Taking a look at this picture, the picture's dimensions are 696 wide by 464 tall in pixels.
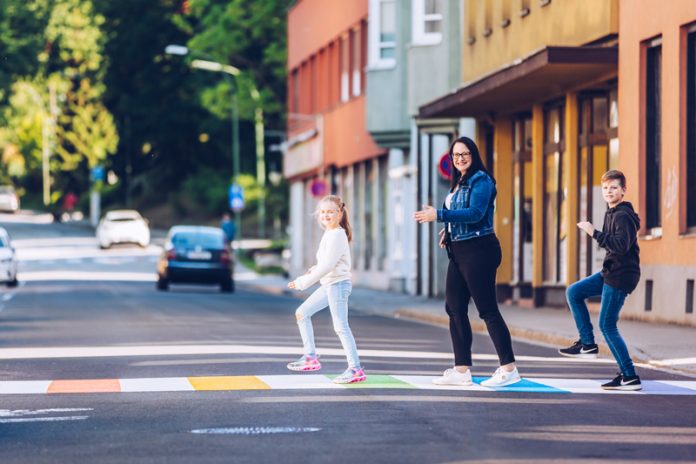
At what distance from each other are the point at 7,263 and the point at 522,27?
17378 millimetres

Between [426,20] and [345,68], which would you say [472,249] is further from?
[345,68]

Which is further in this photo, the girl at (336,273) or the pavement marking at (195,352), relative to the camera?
the pavement marking at (195,352)

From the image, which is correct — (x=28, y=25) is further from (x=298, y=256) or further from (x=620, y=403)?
(x=620, y=403)

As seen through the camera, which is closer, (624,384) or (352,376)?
(624,384)

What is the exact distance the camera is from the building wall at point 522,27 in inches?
1068

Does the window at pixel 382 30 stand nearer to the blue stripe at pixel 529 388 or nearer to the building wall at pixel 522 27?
the building wall at pixel 522 27

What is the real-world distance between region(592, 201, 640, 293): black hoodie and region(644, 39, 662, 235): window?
11.1 meters

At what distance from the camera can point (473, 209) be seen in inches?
540

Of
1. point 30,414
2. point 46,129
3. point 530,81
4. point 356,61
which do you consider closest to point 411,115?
point 530,81

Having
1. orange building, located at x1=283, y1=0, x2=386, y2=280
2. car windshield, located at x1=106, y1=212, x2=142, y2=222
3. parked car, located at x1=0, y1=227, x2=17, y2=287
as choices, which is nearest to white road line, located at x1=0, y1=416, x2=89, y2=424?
parked car, located at x1=0, y1=227, x2=17, y2=287

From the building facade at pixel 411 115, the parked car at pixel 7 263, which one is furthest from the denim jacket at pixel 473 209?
the parked car at pixel 7 263

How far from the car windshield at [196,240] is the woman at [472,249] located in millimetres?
29651

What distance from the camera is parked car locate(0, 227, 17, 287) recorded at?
44281 mm

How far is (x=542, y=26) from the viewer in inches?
1181
